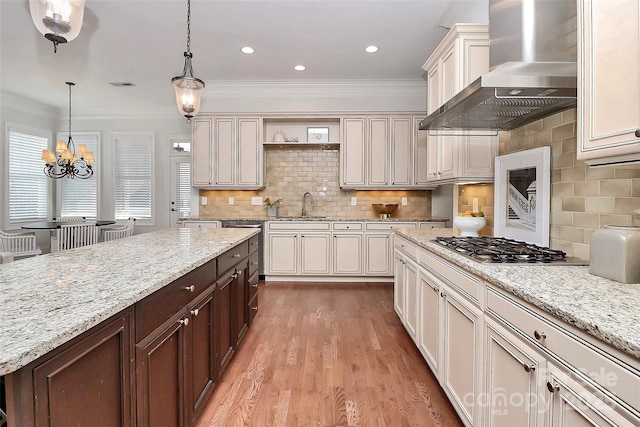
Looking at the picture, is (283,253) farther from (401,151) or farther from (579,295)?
(579,295)

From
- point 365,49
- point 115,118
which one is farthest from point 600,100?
point 115,118

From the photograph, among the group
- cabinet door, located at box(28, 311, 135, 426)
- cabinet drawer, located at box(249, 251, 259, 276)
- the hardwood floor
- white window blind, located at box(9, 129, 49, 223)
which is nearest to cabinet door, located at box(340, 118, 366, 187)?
the hardwood floor

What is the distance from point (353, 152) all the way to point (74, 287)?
4.18 meters

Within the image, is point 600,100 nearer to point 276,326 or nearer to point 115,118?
point 276,326

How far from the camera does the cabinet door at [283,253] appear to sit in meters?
4.73

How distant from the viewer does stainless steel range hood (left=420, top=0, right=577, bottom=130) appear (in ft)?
5.21

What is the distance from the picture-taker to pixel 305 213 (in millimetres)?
5281

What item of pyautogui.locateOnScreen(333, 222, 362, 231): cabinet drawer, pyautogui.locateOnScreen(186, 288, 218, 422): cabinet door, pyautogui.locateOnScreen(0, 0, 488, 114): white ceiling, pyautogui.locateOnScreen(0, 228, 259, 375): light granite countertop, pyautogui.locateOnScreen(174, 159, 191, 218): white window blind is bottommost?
pyautogui.locateOnScreen(186, 288, 218, 422): cabinet door

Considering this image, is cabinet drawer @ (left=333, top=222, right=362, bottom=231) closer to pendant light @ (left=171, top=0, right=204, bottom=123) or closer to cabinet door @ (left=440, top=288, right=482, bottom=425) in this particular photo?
pendant light @ (left=171, top=0, right=204, bottom=123)

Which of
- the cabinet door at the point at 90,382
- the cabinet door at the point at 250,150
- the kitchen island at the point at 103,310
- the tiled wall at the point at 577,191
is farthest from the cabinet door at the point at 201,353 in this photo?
the cabinet door at the point at 250,150

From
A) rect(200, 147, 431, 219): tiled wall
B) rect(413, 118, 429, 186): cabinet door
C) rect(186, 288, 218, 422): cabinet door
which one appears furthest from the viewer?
rect(200, 147, 431, 219): tiled wall

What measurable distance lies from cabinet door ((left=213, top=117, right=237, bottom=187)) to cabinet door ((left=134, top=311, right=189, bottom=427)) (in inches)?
147

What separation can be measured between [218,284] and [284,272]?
2.79 meters

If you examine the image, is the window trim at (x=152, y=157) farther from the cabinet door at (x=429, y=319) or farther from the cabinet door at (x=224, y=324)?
the cabinet door at (x=429, y=319)
